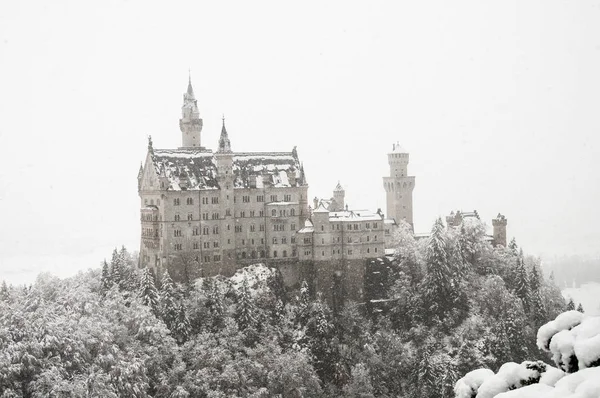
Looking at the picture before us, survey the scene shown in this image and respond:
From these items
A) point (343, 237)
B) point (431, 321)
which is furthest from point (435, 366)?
point (343, 237)

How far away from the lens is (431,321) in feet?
328

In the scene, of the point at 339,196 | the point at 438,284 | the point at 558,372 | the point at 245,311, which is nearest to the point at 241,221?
the point at 245,311

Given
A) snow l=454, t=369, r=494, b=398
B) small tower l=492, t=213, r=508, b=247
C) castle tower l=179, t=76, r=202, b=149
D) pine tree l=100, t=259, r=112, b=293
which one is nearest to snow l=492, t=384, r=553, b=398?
snow l=454, t=369, r=494, b=398

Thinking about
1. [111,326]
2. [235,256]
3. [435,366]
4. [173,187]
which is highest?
[173,187]

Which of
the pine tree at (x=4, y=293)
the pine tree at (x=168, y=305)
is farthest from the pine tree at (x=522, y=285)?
the pine tree at (x=4, y=293)

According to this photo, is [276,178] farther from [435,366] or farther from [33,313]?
[33,313]

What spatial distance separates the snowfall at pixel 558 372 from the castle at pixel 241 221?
81.1 metres

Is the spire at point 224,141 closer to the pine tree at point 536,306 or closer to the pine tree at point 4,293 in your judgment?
the pine tree at point 4,293

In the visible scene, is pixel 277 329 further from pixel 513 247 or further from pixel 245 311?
pixel 513 247

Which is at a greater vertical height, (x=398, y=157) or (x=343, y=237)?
(x=398, y=157)

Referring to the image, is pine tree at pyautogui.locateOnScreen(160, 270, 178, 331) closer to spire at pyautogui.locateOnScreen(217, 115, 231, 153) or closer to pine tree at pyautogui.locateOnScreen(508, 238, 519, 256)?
spire at pyautogui.locateOnScreen(217, 115, 231, 153)

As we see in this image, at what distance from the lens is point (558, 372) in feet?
56.4

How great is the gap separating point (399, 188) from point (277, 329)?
1629 inches

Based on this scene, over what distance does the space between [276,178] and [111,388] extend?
4189cm
